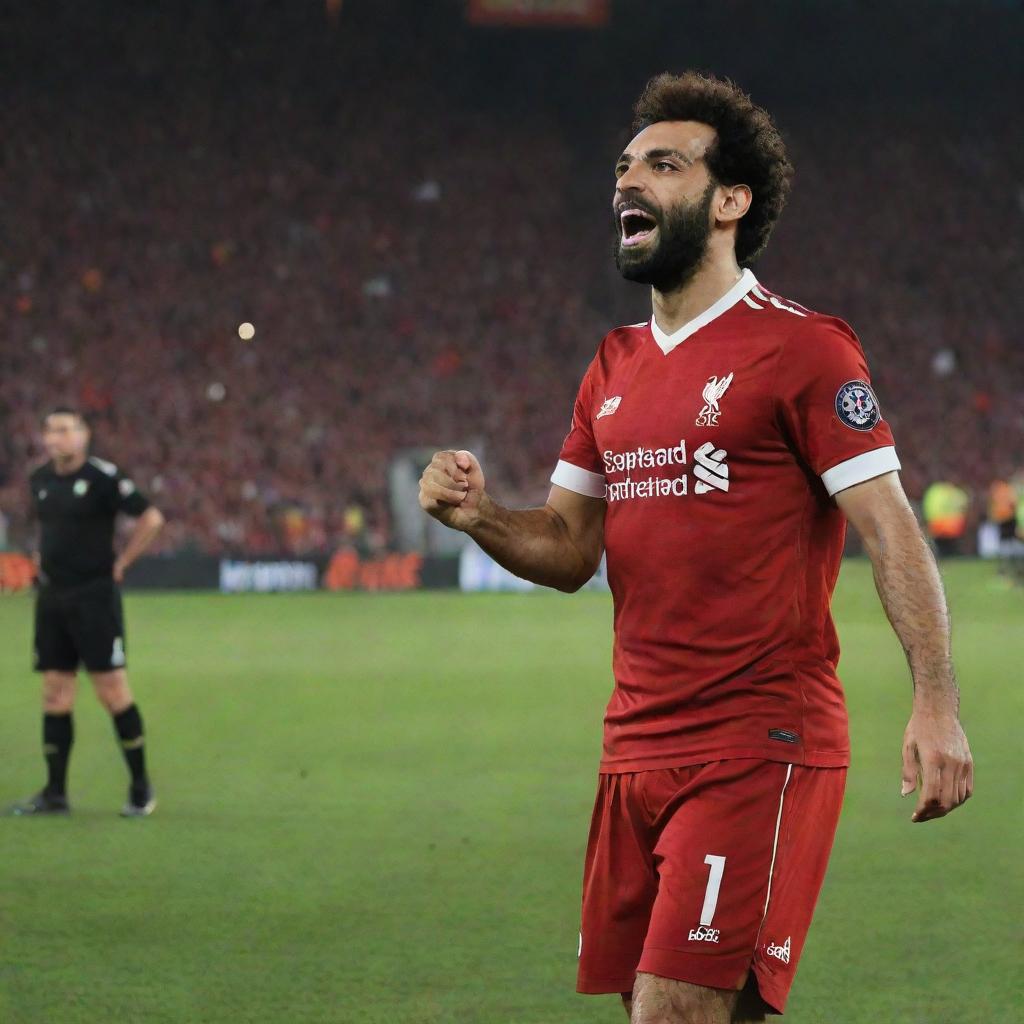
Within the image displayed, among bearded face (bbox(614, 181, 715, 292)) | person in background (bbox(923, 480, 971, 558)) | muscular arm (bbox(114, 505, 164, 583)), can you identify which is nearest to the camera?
bearded face (bbox(614, 181, 715, 292))

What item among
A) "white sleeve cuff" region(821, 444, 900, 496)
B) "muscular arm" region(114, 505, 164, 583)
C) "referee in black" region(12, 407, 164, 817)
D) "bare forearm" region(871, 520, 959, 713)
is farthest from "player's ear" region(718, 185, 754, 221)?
"muscular arm" region(114, 505, 164, 583)

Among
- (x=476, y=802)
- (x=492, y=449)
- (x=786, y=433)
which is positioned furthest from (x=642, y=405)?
(x=492, y=449)

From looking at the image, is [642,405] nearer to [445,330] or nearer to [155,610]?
[155,610]

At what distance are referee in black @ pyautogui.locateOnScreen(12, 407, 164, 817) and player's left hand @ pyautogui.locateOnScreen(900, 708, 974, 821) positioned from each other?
6480 mm

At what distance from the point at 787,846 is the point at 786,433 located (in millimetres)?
801

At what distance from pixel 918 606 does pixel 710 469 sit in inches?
19.9

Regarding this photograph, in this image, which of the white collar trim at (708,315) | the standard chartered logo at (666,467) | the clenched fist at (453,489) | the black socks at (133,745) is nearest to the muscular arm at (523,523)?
the clenched fist at (453,489)

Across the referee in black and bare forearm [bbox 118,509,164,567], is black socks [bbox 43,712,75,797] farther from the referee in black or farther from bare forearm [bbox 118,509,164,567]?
bare forearm [bbox 118,509,164,567]

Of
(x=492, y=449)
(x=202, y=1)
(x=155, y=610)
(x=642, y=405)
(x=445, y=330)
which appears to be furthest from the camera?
(x=202, y=1)

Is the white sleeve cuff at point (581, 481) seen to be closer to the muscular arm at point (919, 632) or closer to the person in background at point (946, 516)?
the muscular arm at point (919, 632)

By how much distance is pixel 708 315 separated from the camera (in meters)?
3.56

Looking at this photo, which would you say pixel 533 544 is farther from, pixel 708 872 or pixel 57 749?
pixel 57 749

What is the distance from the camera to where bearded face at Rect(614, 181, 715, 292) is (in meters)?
3.52

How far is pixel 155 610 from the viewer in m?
22.7
